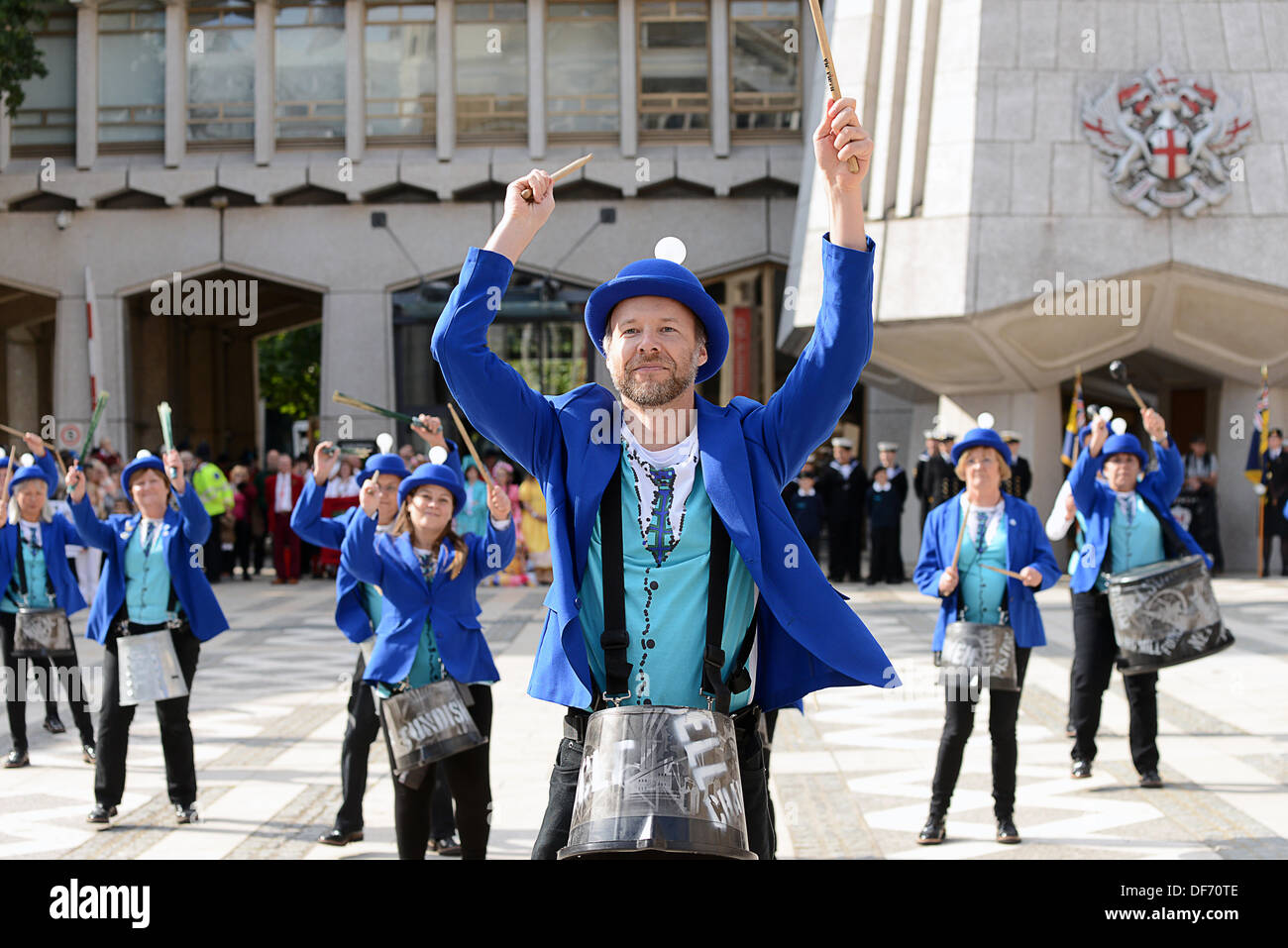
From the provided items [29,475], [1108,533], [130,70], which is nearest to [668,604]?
[1108,533]

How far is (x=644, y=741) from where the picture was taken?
9.84ft

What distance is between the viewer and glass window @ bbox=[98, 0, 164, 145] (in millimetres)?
27562

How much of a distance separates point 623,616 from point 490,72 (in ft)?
84.0

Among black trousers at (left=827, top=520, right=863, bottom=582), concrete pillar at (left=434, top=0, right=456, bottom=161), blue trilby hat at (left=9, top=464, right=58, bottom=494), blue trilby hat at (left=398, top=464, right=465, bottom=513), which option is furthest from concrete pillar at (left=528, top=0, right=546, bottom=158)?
blue trilby hat at (left=398, top=464, right=465, bottom=513)

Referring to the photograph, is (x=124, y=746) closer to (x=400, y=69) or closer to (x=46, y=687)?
(x=46, y=687)

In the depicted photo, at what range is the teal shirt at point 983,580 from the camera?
7379mm

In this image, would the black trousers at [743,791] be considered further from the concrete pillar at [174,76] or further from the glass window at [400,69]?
the concrete pillar at [174,76]

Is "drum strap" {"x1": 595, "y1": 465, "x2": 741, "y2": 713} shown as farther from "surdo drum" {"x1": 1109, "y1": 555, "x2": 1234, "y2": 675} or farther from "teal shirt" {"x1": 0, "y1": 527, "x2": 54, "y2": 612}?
"teal shirt" {"x1": 0, "y1": 527, "x2": 54, "y2": 612}

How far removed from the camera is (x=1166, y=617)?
8062 millimetres

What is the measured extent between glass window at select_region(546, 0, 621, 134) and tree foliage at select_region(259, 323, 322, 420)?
47.6 ft

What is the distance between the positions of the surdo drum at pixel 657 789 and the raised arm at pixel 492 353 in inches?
26.9
